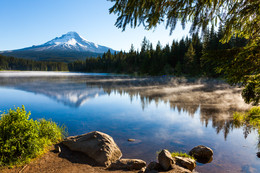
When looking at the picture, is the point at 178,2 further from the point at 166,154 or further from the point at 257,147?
the point at 257,147

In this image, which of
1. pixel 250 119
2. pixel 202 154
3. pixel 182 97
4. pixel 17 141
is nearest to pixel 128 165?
pixel 202 154

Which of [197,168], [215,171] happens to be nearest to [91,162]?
[197,168]

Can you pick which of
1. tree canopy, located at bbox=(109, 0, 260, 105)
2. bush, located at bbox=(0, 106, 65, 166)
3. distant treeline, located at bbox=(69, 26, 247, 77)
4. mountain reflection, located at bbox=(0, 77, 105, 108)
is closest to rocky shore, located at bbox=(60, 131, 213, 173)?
bush, located at bbox=(0, 106, 65, 166)

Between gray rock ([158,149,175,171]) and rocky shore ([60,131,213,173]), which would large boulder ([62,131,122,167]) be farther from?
gray rock ([158,149,175,171])

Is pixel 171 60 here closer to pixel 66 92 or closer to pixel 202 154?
pixel 66 92

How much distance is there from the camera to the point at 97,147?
688cm

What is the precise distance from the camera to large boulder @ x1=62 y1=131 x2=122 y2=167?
656cm

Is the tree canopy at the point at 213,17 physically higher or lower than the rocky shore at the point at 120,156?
higher

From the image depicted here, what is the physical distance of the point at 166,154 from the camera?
5559mm

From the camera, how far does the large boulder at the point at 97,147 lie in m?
6.56

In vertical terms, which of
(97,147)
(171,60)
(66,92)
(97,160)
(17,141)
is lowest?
(97,160)

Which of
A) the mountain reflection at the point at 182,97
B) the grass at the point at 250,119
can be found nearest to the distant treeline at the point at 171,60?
the mountain reflection at the point at 182,97

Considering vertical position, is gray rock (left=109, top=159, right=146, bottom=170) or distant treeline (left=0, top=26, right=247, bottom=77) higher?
distant treeline (left=0, top=26, right=247, bottom=77)

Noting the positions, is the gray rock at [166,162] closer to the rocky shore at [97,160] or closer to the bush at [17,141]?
the rocky shore at [97,160]
